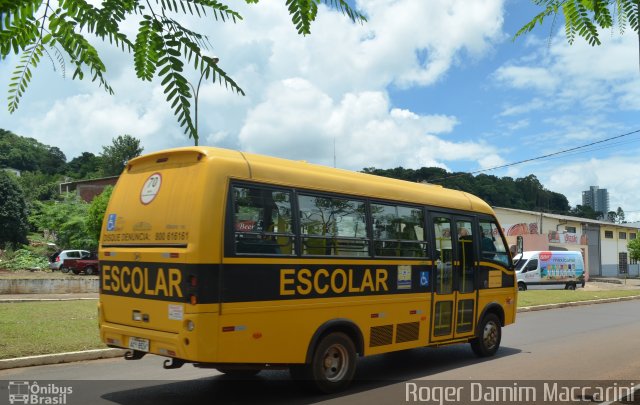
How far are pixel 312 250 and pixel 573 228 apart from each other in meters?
53.9

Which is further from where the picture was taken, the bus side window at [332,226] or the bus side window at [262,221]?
the bus side window at [332,226]

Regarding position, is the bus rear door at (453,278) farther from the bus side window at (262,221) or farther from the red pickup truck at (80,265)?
the red pickup truck at (80,265)

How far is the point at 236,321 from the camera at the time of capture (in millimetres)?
5930

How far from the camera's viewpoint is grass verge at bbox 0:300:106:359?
916 centimetres

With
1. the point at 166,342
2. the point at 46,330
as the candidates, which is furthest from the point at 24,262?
the point at 166,342

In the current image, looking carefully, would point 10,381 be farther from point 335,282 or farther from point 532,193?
point 532,193

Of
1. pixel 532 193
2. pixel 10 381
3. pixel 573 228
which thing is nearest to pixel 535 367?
pixel 10 381

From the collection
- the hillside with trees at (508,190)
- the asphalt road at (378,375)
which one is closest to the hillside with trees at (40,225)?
the hillside with trees at (508,190)

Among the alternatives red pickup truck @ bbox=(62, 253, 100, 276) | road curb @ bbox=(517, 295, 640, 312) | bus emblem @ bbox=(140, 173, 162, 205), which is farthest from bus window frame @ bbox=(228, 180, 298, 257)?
red pickup truck @ bbox=(62, 253, 100, 276)

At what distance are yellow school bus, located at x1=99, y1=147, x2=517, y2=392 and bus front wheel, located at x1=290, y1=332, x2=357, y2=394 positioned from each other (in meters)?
0.02

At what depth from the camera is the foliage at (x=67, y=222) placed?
43906 millimetres

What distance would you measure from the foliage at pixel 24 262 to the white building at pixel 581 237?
36558 millimetres

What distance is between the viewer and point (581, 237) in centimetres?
4966

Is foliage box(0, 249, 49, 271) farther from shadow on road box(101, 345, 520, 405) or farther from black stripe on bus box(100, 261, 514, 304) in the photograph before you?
black stripe on bus box(100, 261, 514, 304)
